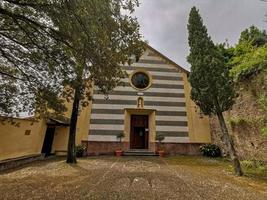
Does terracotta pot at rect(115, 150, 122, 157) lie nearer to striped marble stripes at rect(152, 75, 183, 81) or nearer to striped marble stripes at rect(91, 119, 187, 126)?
striped marble stripes at rect(91, 119, 187, 126)

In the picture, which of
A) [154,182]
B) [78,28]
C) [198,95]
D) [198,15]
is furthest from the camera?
[198,15]

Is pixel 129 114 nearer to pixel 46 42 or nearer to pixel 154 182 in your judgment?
pixel 154 182

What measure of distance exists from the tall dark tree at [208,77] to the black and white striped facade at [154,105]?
567 centimetres

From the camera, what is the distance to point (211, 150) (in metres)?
14.0

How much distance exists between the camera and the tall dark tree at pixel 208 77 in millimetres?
8719

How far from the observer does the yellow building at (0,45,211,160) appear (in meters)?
14.8

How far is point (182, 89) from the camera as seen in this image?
16516mm

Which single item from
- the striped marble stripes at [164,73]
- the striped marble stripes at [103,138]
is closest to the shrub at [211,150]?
the striped marble stripes at [164,73]

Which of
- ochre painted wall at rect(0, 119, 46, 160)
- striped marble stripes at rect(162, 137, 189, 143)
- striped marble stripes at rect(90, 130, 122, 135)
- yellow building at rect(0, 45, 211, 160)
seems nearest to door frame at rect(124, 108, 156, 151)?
yellow building at rect(0, 45, 211, 160)

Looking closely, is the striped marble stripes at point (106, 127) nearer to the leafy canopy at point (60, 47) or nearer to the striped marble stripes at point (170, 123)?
the striped marble stripes at point (170, 123)

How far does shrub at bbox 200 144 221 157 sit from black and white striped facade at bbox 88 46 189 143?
143cm

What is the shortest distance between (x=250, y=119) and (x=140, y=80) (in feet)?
30.0

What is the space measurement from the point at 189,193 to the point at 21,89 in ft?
22.7

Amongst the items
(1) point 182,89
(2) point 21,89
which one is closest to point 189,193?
(2) point 21,89
